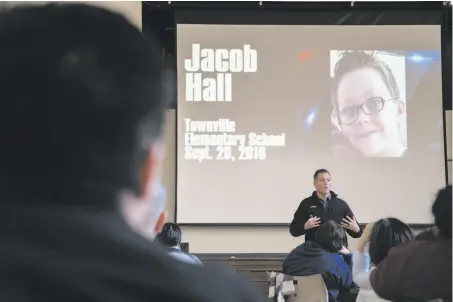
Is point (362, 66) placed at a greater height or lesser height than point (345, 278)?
greater

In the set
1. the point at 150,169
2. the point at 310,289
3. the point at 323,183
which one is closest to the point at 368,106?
the point at 323,183

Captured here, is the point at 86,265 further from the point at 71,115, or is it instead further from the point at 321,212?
the point at 321,212

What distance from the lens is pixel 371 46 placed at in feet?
17.4

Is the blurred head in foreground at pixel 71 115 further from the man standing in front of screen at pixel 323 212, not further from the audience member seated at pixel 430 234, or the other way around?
the man standing in front of screen at pixel 323 212

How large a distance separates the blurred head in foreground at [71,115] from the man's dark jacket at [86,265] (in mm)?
16

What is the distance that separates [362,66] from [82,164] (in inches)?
202

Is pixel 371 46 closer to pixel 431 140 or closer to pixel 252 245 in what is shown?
pixel 431 140

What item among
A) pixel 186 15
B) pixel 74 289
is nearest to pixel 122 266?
pixel 74 289

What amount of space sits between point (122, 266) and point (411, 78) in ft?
17.4

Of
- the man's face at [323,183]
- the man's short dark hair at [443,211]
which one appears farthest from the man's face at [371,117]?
the man's short dark hair at [443,211]

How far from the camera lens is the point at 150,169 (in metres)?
0.43

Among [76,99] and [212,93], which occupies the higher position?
[212,93]

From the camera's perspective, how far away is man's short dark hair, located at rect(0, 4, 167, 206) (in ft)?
1.29

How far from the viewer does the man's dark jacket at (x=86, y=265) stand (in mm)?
367
